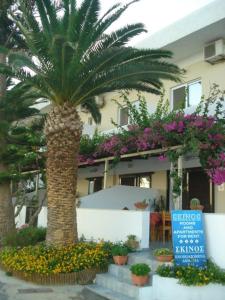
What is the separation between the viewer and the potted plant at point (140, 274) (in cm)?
884

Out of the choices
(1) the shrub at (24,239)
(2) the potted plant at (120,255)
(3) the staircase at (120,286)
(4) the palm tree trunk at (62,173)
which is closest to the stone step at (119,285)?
(3) the staircase at (120,286)

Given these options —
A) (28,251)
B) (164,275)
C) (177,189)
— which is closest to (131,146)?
(177,189)

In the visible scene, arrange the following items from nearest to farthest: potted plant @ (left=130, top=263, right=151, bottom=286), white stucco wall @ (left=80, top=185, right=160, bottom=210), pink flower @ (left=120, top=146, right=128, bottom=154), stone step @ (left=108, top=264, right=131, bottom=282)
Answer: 1. potted plant @ (left=130, top=263, right=151, bottom=286)
2. stone step @ (left=108, top=264, right=131, bottom=282)
3. pink flower @ (left=120, top=146, right=128, bottom=154)
4. white stucco wall @ (left=80, top=185, right=160, bottom=210)

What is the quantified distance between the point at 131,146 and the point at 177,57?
16.0 ft

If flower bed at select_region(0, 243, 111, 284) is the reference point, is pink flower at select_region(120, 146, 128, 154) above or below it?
above

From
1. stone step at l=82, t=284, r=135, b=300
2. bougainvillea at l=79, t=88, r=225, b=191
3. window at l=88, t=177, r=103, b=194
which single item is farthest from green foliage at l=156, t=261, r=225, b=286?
window at l=88, t=177, r=103, b=194

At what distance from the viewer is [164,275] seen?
8.62 m

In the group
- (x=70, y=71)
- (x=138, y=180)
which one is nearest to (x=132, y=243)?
(x=70, y=71)

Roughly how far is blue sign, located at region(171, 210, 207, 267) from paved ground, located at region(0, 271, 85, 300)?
7.49 ft

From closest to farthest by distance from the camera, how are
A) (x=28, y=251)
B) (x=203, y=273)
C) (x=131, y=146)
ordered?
(x=203, y=273)
(x=28, y=251)
(x=131, y=146)

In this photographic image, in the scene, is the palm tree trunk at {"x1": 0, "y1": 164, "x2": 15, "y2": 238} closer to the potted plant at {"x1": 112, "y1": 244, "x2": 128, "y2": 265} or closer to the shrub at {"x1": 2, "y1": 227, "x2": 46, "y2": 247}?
the shrub at {"x1": 2, "y1": 227, "x2": 46, "y2": 247}

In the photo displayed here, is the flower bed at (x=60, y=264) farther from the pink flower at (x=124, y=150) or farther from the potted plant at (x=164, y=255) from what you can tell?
the pink flower at (x=124, y=150)

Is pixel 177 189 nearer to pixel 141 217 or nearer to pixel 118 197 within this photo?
pixel 141 217

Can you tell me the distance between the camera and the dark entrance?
1484 centimetres
